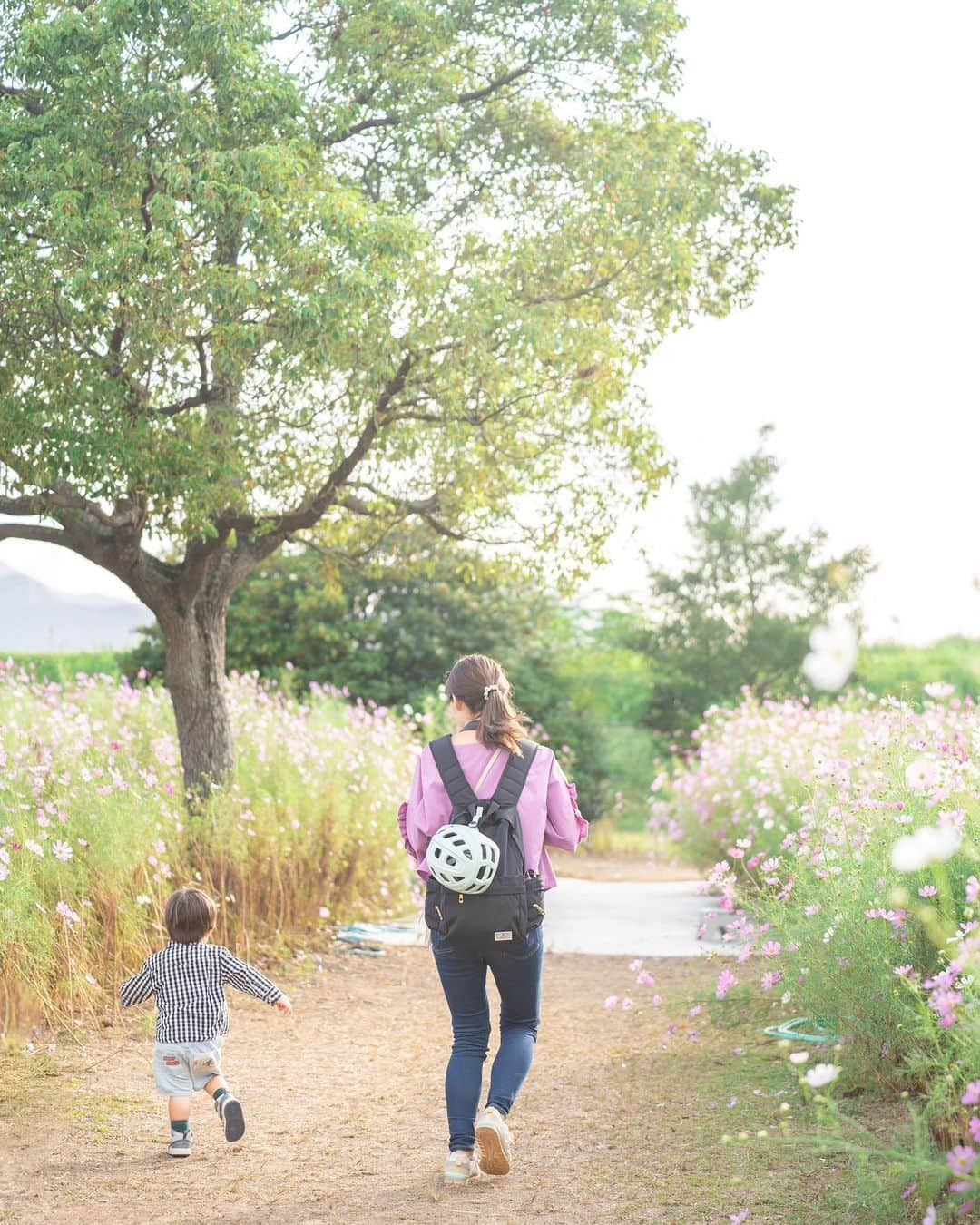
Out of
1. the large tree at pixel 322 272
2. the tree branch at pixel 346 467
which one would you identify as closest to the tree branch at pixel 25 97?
the large tree at pixel 322 272

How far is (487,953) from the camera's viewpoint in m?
3.77

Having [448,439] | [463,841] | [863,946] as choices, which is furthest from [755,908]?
[448,439]

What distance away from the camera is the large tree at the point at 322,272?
594 cm

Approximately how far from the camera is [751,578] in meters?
19.8

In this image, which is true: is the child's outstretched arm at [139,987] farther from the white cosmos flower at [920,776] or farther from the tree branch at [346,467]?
the tree branch at [346,467]

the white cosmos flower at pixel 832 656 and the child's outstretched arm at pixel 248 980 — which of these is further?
the child's outstretched arm at pixel 248 980

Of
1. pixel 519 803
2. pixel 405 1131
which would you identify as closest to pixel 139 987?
pixel 405 1131

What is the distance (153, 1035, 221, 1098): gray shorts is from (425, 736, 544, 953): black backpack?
3.43 ft

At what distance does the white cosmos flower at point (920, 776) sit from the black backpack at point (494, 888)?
3.83 feet

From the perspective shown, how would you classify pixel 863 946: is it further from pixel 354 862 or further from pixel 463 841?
pixel 354 862

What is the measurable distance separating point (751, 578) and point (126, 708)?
41.3ft

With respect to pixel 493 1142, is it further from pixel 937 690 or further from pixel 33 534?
pixel 33 534

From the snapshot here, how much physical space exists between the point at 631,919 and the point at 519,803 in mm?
6240

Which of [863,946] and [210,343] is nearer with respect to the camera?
[863,946]
